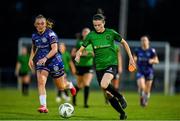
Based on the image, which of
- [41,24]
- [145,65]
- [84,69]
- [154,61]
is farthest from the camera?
[145,65]

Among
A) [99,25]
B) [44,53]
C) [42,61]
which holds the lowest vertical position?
[42,61]

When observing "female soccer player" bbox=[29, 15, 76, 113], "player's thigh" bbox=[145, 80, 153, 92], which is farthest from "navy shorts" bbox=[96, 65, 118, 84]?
"player's thigh" bbox=[145, 80, 153, 92]

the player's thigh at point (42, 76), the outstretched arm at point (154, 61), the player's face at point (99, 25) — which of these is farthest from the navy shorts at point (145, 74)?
the player's face at point (99, 25)

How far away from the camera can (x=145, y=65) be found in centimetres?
2267

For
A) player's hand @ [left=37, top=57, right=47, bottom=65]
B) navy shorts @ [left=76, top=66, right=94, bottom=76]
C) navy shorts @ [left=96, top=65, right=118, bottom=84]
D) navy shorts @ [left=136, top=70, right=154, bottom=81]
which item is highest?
player's hand @ [left=37, top=57, right=47, bottom=65]

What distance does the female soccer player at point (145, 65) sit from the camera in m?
22.4

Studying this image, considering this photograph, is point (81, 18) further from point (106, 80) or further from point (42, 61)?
point (106, 80)

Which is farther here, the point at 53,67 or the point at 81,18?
the point at 81,18

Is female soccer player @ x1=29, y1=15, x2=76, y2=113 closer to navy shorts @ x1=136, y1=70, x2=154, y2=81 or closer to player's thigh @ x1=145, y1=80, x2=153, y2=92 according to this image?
navy shorts @ x1=136, y1=70, x2=154, y2=81

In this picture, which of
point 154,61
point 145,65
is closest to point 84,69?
point 145,65

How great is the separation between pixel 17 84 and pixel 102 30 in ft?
93.7

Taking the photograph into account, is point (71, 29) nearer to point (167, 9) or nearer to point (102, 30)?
point (167, 9)

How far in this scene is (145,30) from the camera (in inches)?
1902

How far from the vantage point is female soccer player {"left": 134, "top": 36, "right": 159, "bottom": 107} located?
22359mm
